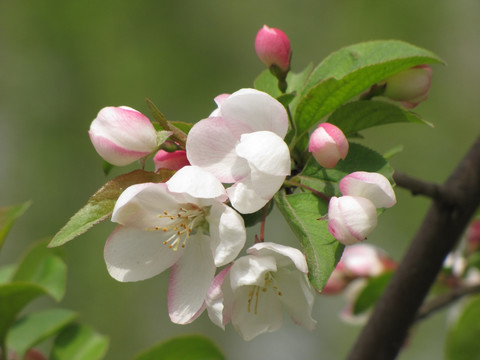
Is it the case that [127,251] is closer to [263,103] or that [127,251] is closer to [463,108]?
[263,103]

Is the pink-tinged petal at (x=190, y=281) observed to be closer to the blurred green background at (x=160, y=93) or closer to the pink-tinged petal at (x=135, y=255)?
the pink-tinged petal at (x=135, y=255)

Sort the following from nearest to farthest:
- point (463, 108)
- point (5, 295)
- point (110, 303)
Result: point (5, 295), point (463, 108), point (110, 303)

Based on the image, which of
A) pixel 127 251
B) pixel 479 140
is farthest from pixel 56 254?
pixel 479 140

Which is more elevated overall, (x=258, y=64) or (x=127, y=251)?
(x=127, y=251)

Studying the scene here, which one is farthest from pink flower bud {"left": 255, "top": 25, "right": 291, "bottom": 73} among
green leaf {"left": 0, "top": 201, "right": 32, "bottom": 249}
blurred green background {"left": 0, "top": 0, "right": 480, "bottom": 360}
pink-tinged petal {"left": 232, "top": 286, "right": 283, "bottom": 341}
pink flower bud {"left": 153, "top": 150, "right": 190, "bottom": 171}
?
blurred green background {"left": 0, "top": 0, "right": 480, "bottom": 360}

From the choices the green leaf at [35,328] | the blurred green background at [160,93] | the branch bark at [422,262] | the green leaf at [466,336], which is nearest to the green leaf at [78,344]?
the green leaf at [35,328]

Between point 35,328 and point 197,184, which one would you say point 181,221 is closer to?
point 197,184

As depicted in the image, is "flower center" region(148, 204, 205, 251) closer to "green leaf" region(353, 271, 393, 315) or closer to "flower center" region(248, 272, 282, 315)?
"flower center" region(248, 272, 282, 315)
